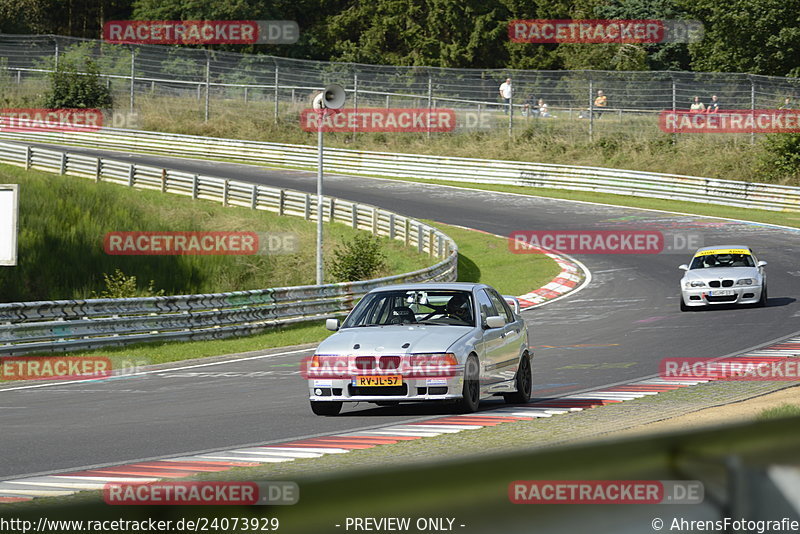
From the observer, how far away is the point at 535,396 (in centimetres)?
1434

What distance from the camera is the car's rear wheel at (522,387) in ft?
43.9

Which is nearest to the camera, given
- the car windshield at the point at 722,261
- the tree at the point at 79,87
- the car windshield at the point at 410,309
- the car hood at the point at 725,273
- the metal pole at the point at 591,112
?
the car windshield at the point at 410,309

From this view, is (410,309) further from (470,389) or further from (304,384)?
(304,384)

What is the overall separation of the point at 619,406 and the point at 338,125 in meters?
44.6

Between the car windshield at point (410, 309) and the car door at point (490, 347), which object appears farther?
the car windshield at point (410, 309)

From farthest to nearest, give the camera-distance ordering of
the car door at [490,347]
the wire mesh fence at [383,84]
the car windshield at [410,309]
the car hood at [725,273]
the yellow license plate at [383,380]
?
1. the wire mesh fence at [383,84]
2. the car hood at [725,273]
3. the car windshield at [410,309]
4. the car door at [490,347]
5. the yellow license plate at [383,380]

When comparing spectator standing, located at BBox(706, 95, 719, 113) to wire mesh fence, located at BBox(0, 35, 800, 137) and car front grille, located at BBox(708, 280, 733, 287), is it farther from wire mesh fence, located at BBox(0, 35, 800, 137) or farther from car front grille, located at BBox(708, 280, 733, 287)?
car front grille, located at BBox(708, 280, 733, 287)

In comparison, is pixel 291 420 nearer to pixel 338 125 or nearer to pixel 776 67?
pixel 338 125

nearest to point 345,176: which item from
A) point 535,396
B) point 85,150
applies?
point 85,150

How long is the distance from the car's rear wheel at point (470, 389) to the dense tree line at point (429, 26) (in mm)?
53491

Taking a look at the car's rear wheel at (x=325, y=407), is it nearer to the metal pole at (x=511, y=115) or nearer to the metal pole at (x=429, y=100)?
the metal pole at (x=429, y=100)

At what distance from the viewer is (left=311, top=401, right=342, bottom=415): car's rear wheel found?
12453mm

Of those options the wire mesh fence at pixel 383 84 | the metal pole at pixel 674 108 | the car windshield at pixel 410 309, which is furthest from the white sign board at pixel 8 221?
the metal pole at pixel 674 108

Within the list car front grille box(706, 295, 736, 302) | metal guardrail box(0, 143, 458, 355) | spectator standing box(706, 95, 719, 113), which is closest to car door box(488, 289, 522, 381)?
metal guardrail box(0, 143, 458, 355)
